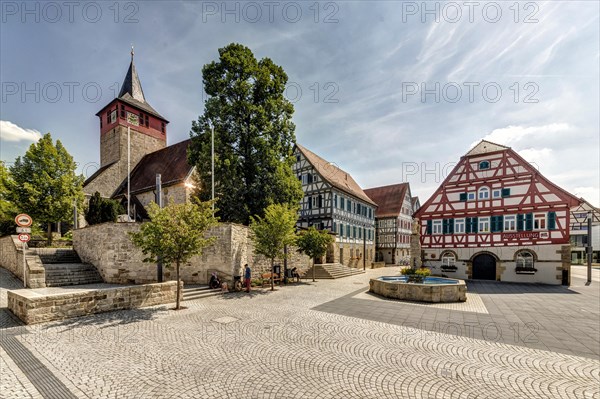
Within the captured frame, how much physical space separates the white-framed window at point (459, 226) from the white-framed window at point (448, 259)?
6.18 feet

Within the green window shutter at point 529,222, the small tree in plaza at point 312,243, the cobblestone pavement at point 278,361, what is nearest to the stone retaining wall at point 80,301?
the cobblestone pavement at point 278,361

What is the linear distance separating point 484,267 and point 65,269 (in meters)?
26.8

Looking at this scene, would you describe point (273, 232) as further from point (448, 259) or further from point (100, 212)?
point (100, 212)

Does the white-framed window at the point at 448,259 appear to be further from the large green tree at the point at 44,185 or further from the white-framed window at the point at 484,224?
the large green tree at the point at 44,185

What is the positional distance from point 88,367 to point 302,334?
488 cm

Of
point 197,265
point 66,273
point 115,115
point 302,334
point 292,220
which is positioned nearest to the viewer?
point 302,334

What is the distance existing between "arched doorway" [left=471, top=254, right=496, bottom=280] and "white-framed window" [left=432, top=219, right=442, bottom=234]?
3276 millimetres

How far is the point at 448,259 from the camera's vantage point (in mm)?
23031

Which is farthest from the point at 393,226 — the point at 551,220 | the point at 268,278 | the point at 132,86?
the point at 132,86

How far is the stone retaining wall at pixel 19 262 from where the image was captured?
40.6 ft

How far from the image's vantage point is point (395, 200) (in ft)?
136

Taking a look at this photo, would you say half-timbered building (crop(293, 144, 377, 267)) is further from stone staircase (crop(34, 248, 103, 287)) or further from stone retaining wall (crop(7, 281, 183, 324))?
stone staircase (crop(34, 248, 103, 287))

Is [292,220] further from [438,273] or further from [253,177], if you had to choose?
[438,273]

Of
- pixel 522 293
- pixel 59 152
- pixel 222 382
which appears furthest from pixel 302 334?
pixel 59 152
